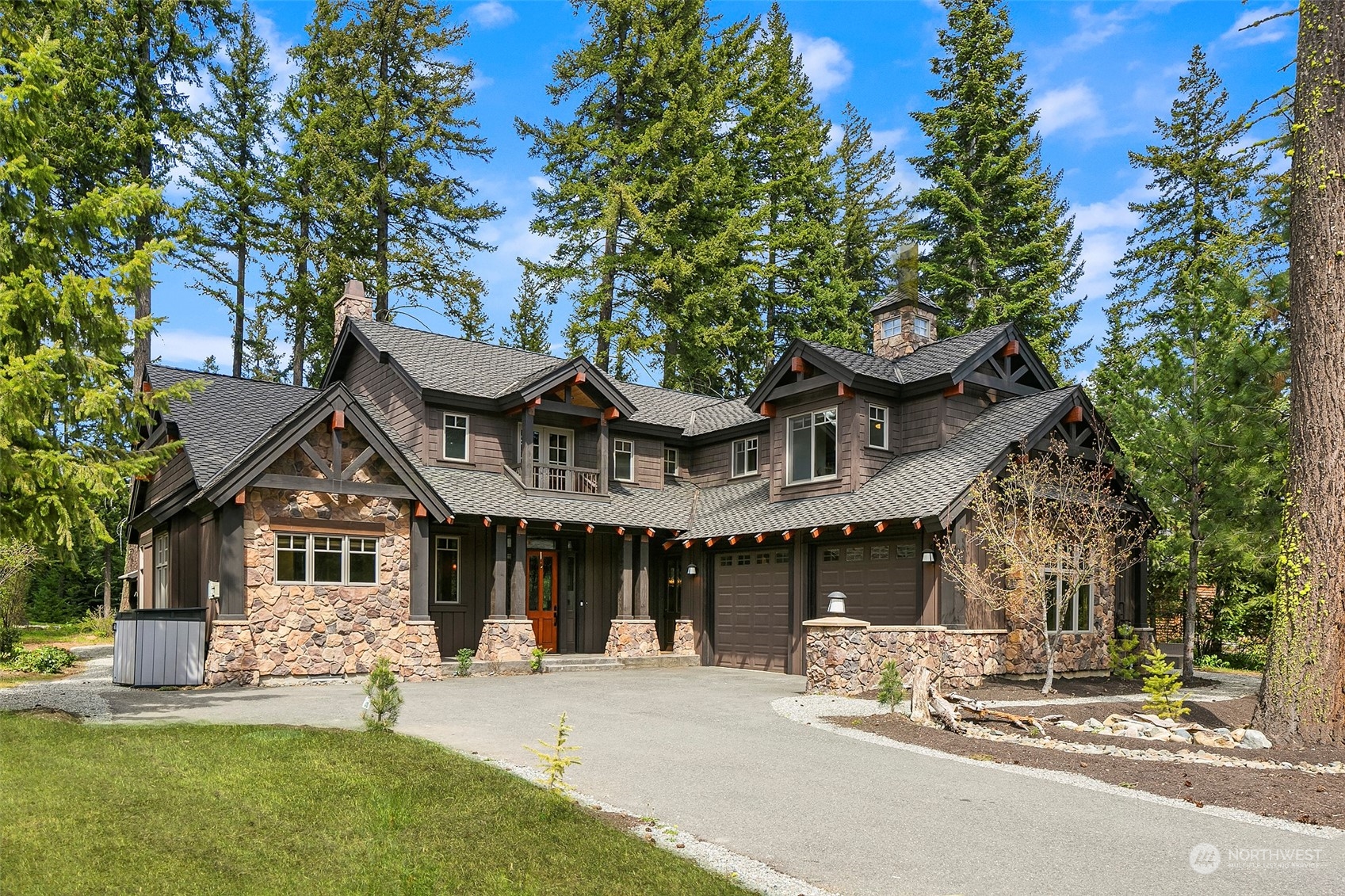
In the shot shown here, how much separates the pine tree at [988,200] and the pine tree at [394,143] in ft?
50.4

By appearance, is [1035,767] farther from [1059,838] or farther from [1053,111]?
[1053,111]

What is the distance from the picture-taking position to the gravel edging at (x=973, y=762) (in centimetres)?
680

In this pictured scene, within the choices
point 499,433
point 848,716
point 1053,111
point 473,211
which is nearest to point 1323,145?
point 848,716

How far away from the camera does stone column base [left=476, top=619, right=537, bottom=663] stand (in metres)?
18.3

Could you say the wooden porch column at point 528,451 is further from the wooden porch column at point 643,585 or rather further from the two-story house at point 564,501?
the wooden porch column at point 643,585

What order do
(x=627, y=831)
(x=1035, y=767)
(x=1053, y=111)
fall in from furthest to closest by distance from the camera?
(x=1053, y=111) < (x=1035, y=767) < (x=627, y=831)

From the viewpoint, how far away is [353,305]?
2312cm

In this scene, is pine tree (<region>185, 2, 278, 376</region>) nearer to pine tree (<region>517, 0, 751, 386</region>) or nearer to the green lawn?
pine tree (<region>517, 0, 751, 386</region>)

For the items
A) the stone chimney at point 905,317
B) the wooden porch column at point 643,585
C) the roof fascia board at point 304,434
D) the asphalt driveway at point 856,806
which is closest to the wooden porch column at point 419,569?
the roof fascia board at point 304,434

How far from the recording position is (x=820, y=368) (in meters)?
19.2

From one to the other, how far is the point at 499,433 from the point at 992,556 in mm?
10608

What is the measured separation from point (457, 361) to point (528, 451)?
10.5 feet

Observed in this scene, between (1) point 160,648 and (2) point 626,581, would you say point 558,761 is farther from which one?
(2) point 626,581

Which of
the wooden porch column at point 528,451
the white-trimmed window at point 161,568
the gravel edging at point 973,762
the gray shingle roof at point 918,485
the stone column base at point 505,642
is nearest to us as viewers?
the gravel edging at point 973,762
